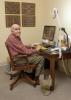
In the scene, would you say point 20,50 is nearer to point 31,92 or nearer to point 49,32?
point 31,92

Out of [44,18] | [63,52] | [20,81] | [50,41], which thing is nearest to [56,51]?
[63,52]

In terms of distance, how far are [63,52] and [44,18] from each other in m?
1.67

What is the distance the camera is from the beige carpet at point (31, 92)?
2.97 meters

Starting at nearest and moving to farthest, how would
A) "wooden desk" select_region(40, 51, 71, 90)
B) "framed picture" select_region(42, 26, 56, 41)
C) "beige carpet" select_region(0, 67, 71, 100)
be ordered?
1. "beige carpet" select_region(0, 67, 71, 100)
2. "wooden desk" select_region(40, 51, 71, 90)
3. "framed picture" select_region(42, 26, 56, 41)

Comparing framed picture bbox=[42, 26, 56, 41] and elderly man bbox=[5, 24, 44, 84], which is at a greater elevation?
framed picture bbox=[42, 26, 56, 41]

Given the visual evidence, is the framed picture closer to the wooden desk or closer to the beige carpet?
the wooden desk

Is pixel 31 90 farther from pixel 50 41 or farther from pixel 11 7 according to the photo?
pixel 11 7

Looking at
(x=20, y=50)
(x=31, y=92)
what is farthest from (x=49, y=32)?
(x=31, y=92)

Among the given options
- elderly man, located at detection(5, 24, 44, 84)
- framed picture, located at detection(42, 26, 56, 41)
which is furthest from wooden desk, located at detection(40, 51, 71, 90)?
framed picture, located at detection(42, 26, 56, 41)

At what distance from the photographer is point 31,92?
317 centimetres

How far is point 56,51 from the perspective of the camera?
10.6 feet

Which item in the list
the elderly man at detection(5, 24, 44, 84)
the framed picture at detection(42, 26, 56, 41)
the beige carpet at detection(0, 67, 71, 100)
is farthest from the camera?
the framed picture at detection(42, 26, 56, 41)

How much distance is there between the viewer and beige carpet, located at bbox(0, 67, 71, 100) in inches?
117

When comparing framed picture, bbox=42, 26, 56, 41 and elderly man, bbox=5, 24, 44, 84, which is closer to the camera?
elderly man, bbox=5, 24, 44, 84
